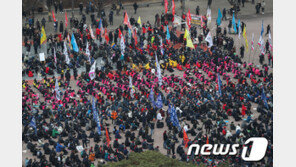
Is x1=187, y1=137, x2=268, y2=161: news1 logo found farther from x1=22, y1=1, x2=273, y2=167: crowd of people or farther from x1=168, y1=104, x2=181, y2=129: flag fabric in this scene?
x1=168, y1=104, x2=181, y2=129: flag fabric

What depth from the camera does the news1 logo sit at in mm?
32312

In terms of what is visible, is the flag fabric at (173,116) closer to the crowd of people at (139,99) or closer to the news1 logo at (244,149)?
the crowd of people at (139,99)

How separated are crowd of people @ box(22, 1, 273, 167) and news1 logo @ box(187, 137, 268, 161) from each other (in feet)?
1.36

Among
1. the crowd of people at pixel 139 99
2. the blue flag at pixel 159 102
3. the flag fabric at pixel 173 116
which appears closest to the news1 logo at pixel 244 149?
the crowd of people at pixel 139 99

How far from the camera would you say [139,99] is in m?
41.7

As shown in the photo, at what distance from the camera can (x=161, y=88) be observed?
43.8 meters

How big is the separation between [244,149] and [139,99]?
1054cm

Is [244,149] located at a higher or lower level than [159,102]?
lower

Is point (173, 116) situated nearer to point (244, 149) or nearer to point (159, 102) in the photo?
point (159, 102)

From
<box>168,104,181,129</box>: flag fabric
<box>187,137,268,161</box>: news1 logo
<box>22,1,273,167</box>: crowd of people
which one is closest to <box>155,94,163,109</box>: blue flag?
<box>22,1,273,167</box>: crowd of people

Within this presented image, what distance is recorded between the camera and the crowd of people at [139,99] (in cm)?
3553

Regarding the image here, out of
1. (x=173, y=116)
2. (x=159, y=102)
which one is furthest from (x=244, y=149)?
(x=159, y=102)

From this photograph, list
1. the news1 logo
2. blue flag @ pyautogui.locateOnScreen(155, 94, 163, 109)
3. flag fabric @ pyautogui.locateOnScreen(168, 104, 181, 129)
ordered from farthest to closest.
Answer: blue flag @ pyautogui.locateOnScreen(155, 94, 163, 109), flag fabric @ pyautogui.locateOnScreen(168, 104, 181, 129), the news1 logo

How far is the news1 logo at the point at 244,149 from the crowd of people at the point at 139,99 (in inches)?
16.3
